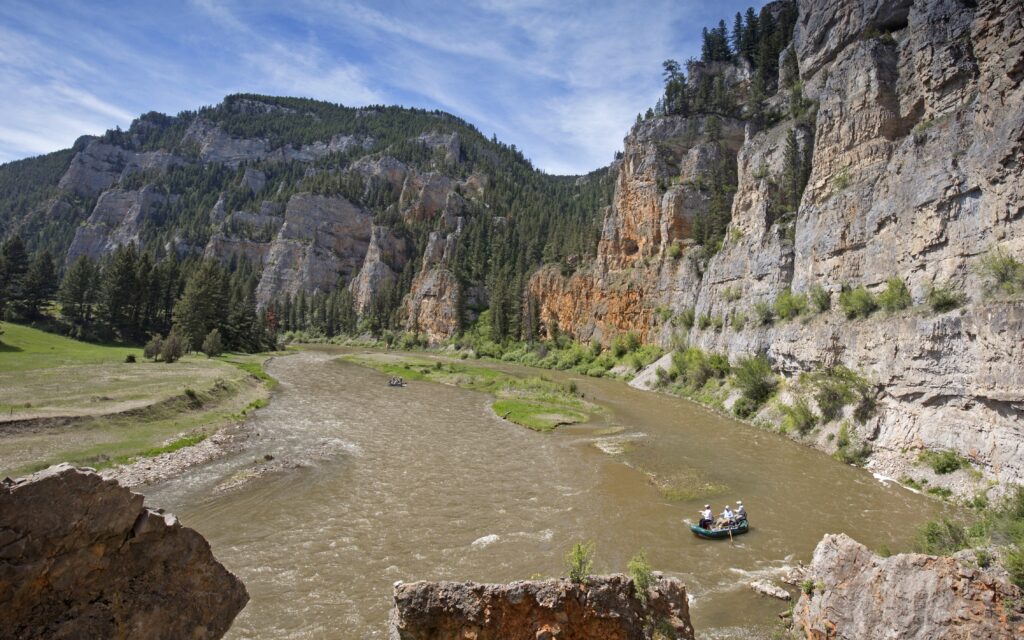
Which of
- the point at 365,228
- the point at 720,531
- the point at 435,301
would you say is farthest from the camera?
the point at 365,228

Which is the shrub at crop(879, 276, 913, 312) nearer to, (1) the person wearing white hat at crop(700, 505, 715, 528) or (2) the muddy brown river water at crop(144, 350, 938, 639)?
(2) the muddy brown river water at crop(144, 350, 938, 639)

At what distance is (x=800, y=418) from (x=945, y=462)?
31.9 feet

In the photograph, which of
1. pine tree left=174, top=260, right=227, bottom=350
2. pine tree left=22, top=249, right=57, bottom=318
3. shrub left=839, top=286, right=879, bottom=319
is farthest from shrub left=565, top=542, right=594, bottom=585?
pine tree left=22, top=249, right=57, bottom=318

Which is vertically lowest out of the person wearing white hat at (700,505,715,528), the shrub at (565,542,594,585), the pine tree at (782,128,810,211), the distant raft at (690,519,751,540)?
the distant raft at (690,519,751,540)

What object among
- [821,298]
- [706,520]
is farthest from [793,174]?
[706,520]

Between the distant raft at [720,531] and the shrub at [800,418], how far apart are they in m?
15.9

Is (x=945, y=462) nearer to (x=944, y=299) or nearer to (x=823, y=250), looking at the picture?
(x=944, y=299)

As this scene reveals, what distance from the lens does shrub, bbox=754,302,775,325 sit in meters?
→ 42.3

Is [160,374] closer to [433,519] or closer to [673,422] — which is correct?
[433,519]

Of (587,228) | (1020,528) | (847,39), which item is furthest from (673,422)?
(587,228)

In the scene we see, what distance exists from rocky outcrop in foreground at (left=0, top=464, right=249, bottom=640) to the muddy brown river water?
4.88 meters

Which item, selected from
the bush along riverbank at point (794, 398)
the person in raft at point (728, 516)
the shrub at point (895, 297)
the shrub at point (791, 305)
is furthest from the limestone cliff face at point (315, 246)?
the person in raft at point (728, 516)

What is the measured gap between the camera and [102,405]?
86.7ft

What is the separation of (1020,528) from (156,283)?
296ft
